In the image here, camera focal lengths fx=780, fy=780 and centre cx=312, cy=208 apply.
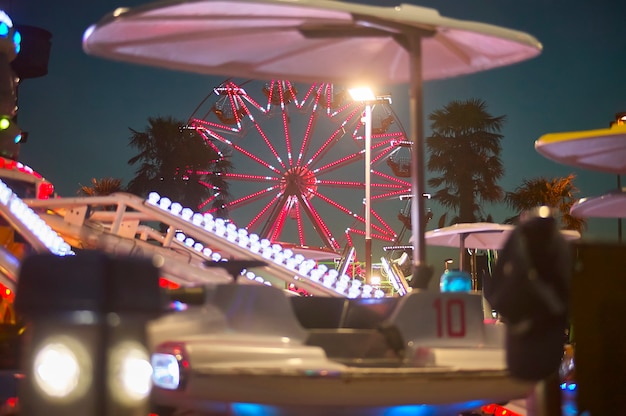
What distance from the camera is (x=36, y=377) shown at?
8.56 ft

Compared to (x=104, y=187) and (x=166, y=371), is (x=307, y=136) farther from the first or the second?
(x=166, y=371)

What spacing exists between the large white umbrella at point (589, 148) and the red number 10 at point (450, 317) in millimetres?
4369

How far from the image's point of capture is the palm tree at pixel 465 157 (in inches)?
1340

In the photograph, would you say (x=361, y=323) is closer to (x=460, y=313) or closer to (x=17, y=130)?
(x=460, y=313)

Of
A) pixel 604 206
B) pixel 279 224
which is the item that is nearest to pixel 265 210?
pixel 279 224

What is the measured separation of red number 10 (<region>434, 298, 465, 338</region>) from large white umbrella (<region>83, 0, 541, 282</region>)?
26 centimetres

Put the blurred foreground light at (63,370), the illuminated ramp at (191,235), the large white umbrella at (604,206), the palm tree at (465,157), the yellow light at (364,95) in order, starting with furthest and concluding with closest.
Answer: the palm tree at (465,157)
the illuminated ramp at (191,235)
the yellow light at (364,95)
the large white umbrella at (604,206)
the blurred foreground light at (63,370)

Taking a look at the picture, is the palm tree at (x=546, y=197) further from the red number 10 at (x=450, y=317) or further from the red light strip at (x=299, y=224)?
the red number 10 at (x=450, y=317)

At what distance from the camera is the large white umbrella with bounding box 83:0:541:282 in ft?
13.1

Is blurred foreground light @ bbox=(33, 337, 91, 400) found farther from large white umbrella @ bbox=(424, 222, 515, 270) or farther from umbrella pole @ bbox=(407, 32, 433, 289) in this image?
large white umbrella @ bbox=(424, 222, 515, 270)

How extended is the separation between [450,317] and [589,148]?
4.71 meters

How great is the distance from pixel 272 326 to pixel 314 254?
99.8ft

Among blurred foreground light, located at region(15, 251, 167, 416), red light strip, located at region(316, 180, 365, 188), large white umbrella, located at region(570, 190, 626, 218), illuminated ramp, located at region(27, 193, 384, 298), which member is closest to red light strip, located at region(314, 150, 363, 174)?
red light strip, located at region(316, 180, 365, 188)

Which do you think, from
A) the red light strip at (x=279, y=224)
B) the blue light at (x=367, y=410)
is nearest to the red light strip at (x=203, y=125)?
the red light strip at (x=279, y=224)
